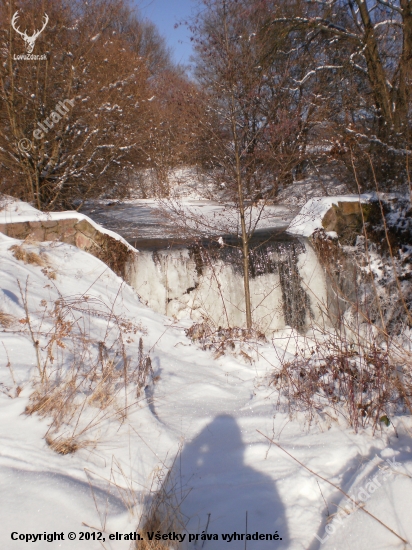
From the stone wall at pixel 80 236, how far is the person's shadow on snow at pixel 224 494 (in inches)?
173

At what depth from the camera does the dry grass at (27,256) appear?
5414mm

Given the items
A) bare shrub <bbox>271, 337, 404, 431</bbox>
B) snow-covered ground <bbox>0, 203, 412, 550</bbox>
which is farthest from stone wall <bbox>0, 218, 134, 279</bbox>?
bare shrub <bbox>271, 337, 404, 431</bbox>

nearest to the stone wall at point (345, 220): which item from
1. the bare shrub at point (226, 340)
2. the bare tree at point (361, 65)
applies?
the bare tree at point (361, 65)

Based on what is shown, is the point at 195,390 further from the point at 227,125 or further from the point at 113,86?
the point at 113,86

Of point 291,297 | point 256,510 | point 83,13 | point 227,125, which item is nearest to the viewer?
point 256,510

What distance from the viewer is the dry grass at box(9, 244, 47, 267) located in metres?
Answer: 5.41

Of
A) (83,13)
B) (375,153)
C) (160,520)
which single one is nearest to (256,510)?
(160,520)

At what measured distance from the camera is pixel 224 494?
2.07 meters

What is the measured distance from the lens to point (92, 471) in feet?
6.65

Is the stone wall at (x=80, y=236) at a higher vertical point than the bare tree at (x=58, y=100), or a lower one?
lower

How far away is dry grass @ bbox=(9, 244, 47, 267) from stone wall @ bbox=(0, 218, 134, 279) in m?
0.61

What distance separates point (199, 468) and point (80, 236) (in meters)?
4.81

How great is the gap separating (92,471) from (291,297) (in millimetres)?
5026

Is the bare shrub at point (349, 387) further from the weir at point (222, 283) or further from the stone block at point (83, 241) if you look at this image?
the stone block at point (83, 241)
